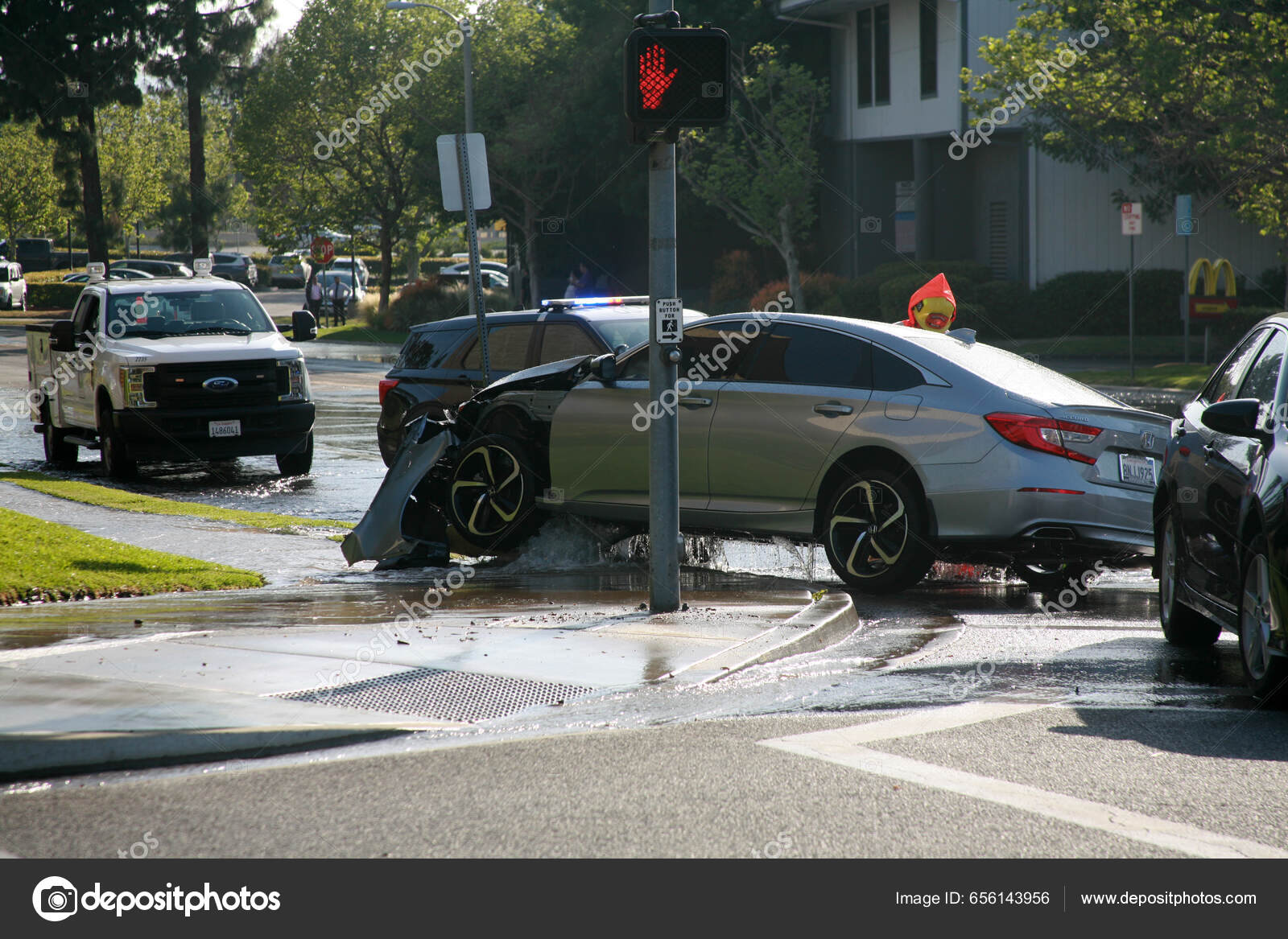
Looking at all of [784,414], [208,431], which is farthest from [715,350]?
[208,431]

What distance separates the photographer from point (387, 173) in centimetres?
5466

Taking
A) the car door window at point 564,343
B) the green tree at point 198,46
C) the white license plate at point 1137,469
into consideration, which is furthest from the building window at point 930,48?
the white license plate at point 1137,469

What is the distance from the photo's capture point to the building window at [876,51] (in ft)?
137

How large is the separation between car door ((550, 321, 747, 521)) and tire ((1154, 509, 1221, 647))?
3.04m

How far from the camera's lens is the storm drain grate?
640cm

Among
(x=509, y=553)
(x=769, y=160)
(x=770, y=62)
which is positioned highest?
(x=770, y=62)

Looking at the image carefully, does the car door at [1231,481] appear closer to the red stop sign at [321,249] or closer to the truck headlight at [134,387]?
the truck headlight at [134,387]

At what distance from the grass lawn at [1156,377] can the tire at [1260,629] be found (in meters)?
19.2

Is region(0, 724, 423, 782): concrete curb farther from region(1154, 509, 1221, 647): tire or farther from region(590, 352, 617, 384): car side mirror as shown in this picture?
region(590, 352, 617, 384): car side mirror

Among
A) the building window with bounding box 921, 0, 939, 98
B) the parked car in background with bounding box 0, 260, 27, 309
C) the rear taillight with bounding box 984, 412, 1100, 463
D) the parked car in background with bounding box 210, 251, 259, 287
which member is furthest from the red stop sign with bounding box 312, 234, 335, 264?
the rear taillight with bounding box 984, 412, 1100, 463

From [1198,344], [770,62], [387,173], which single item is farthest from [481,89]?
[1198,344]
